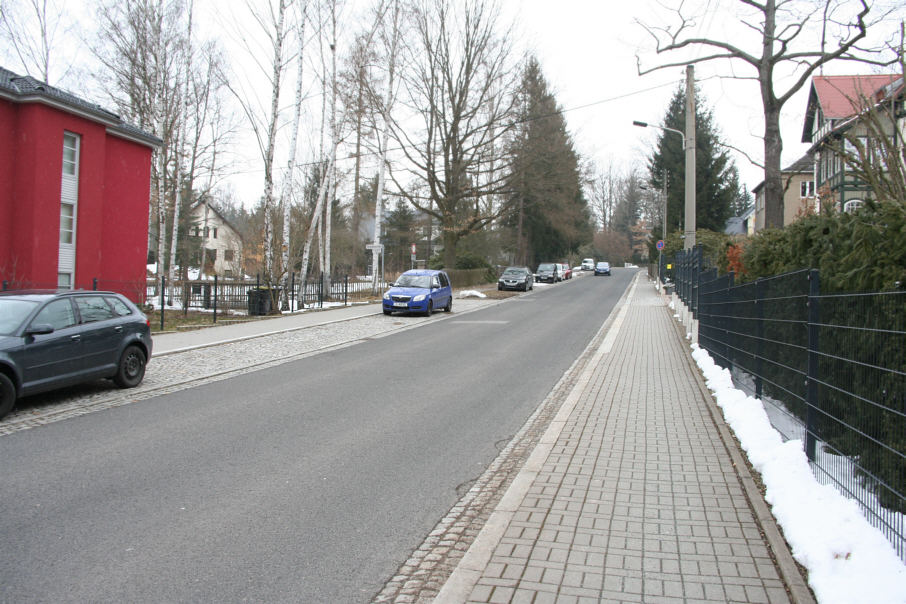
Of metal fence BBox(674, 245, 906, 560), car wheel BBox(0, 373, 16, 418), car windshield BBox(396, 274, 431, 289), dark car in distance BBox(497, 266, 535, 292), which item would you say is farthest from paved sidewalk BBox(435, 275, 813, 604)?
dark car in distance BBox(497, 266, 535, 292)

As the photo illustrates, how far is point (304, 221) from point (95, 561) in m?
27.5

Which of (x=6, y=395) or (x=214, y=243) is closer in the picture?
(x=6, y=395)

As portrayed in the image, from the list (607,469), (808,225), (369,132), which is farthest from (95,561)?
(369,132)

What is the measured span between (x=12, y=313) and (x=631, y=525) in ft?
26.2

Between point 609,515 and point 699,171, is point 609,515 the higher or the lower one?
the lower one

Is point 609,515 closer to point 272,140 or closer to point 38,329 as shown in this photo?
point 38,329

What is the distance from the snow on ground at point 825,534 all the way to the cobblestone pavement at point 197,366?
7.51 meters

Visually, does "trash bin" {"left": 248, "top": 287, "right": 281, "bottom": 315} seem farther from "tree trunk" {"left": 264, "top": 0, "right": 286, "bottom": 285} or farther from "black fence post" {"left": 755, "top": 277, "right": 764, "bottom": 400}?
"black fence post" {"left": 755, "top": 277, "right": 764, "bottom": 400}

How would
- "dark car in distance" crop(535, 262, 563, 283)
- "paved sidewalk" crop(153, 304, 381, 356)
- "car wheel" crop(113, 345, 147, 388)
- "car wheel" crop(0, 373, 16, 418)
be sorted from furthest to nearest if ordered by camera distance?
"dark car in distance" crop(535, 262, 563, 283), "paved sidewalk" crop(153, 304, 381, 356), "car wheel" crop(113, 345, 147, 388), "car wheel" crop(0, 373, 16, 418)

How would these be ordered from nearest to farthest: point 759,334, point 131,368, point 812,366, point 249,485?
1. point 812,366
2. point 249,485
3. point 759,334
4. point 131,368

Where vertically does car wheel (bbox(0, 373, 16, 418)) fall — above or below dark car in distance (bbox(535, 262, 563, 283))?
below

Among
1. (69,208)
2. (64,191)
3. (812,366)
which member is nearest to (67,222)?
(69,208)

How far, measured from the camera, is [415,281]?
24.2m

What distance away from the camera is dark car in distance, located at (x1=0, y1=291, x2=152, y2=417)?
25.2 feet
